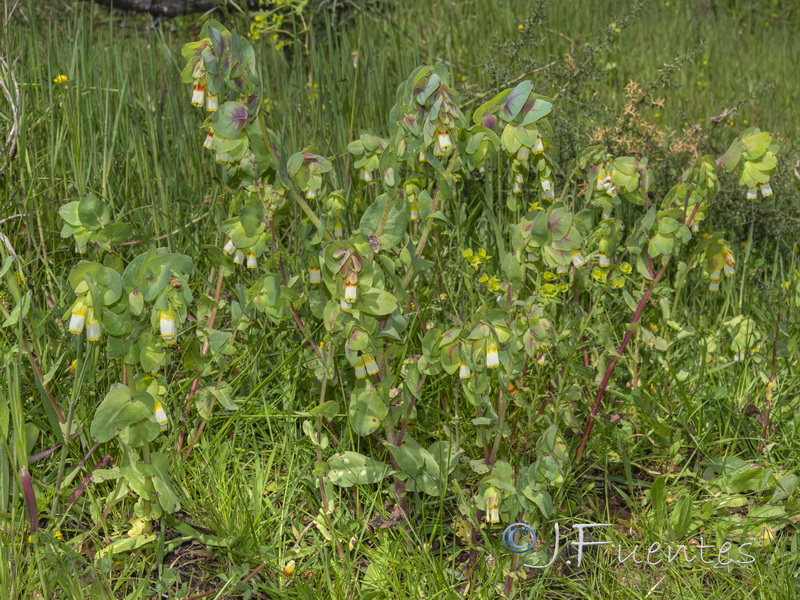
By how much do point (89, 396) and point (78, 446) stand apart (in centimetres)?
12

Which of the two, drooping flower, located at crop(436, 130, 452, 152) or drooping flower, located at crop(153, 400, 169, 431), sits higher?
drooping flower, located at crop(436, 130, 452, 152)

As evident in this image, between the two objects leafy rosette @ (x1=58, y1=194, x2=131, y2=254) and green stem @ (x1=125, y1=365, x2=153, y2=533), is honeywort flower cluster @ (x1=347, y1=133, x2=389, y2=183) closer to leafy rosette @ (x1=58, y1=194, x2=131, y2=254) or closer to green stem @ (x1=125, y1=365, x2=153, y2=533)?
leafy rosette @ (x1=58, y1=194, x2=131, y2=254)

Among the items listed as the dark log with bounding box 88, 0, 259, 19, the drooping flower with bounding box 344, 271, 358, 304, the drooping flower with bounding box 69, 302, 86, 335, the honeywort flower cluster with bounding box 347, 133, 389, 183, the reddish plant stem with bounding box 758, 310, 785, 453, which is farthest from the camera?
the dark log with bounding box 88, 0, 259, 19

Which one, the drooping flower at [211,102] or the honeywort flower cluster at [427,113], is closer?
the honeywort flower cluster at [427,113]

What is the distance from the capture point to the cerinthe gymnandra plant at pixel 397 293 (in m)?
1.49

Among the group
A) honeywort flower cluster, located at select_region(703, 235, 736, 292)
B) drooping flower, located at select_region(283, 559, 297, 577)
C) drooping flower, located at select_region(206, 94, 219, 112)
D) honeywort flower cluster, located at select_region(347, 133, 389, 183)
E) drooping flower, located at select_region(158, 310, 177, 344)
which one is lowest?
drooping flower, located at select_region(283, 559, 297, 577)

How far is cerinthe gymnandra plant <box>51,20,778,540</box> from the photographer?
4.90ft

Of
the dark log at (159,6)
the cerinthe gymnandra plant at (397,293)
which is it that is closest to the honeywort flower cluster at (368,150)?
the cerinthe gymnandra plant at (397,293)

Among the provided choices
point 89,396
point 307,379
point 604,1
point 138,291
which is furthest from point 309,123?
point 604,1

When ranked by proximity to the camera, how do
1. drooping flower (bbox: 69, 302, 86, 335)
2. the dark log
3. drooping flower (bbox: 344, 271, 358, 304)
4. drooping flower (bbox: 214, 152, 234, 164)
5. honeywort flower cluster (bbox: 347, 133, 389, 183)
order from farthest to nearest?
the dark log < honeywort flower cluster (bbox: 347, 133, 389, 183) < drooping flower (bbox: 214, 152, 234, 164) < drooping flower (bbox: 344, 271, 358, 304) < drooping flower (bbox: 69, 302, 86, 335)

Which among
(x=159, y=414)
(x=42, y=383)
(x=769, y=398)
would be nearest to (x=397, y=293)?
(x=159, y=414)

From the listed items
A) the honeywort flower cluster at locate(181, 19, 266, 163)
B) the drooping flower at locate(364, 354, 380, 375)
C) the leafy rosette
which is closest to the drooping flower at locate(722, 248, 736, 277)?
the drooping flower at locate(364, 354, 380, 375)

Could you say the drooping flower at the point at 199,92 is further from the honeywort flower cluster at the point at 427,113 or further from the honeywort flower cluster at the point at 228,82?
the honeywort flower cluster at the point at 427,113

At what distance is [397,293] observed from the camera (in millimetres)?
1661
